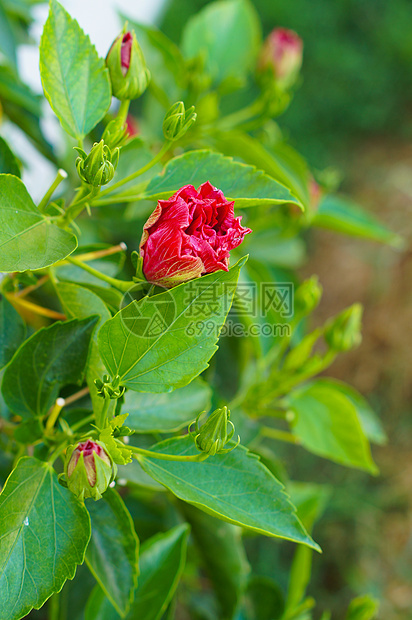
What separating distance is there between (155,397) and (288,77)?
0.51 metres

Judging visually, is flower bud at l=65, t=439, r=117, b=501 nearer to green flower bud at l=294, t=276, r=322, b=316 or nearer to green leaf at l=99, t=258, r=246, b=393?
green leaf at l=99, t=258, r=246, b=393

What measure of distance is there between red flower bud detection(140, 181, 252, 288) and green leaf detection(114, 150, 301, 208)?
0.14ft

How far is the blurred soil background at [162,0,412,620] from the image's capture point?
1541 mm

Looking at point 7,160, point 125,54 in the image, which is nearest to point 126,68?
point 125,54

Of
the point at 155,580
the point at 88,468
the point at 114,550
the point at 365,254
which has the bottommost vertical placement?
the point at 365,254

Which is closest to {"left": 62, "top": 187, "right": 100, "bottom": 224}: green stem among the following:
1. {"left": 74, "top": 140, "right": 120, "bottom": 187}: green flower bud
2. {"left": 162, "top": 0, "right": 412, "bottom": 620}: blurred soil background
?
{"left": 74, "top": 140, "right": 120, "bottom": 187}: green flower bud

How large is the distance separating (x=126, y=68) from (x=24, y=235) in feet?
0.56

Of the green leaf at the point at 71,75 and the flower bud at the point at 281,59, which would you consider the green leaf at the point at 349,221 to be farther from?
the green leaf at the point at 71,75

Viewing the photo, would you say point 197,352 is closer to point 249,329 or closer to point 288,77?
point 249,329

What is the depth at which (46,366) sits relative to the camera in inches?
16.5

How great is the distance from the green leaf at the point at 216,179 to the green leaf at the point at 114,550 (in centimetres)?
23

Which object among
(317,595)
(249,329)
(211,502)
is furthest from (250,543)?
(211,502)

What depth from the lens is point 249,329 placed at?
0.58 m

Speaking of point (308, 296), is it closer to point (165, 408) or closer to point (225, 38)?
point (165, 408)
